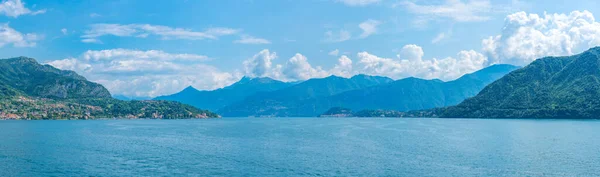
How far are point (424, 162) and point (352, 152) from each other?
25809mm

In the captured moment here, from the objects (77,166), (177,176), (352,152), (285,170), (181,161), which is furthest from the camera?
(352,152)

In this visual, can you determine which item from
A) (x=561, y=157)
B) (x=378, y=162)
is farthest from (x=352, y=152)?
(x=561, y=157)

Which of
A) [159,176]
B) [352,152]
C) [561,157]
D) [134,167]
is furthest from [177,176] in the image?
[561,157]

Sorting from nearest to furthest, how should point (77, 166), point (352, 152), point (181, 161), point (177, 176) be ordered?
point (177, 176), point (77, 166), point (181, 161), point (352, 152)

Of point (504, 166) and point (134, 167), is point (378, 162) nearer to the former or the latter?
point (504, 166)

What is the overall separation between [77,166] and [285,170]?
48.1 metres

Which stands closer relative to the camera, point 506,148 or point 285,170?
point 285,170

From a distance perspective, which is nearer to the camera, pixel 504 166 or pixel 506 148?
pixel 504 166

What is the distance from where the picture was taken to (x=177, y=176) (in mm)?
91312

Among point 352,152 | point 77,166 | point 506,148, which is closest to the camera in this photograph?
point 77,166

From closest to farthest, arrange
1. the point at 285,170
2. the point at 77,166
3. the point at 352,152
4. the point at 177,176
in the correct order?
the point at 177,176, the point at 285,170, the point at 77,166, the point at 352,152

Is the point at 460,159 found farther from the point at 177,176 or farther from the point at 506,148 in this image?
the point at 177,176

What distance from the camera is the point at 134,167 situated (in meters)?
104

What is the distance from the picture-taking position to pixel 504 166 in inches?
4097
